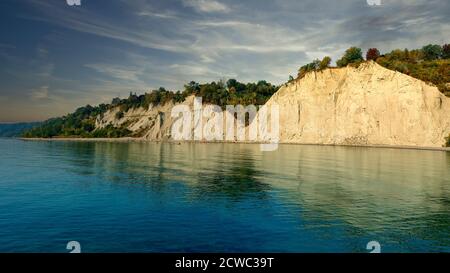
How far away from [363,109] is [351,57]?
22096 mm

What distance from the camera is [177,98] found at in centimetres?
17125

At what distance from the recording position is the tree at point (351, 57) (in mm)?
113312

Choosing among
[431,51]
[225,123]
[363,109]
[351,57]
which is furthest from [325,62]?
[225,123]

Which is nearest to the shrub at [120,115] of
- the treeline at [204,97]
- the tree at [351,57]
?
the treeline at [204,97]

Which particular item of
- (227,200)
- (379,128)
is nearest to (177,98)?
(379,128)

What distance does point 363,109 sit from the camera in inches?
3885

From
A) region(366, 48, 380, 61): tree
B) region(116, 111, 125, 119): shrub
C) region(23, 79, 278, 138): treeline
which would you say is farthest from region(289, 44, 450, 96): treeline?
region(116, 111, 125, 119): shrub

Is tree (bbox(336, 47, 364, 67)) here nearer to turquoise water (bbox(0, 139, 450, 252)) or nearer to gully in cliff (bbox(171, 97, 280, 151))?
gully in cliff (bbox(171, 97, 280, 151))

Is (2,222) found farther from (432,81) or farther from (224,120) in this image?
(224,120)

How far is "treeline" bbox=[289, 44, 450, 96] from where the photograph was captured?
314 ft

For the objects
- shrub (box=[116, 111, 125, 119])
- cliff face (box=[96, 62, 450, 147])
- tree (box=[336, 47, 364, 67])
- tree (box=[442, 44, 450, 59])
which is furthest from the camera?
shrub (box=[116, 111, 125, 119])

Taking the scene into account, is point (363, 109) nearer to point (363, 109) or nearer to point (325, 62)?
point (363, 109)

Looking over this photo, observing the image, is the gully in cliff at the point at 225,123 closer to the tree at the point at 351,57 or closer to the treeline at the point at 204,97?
the treeline at the point at 204,97
